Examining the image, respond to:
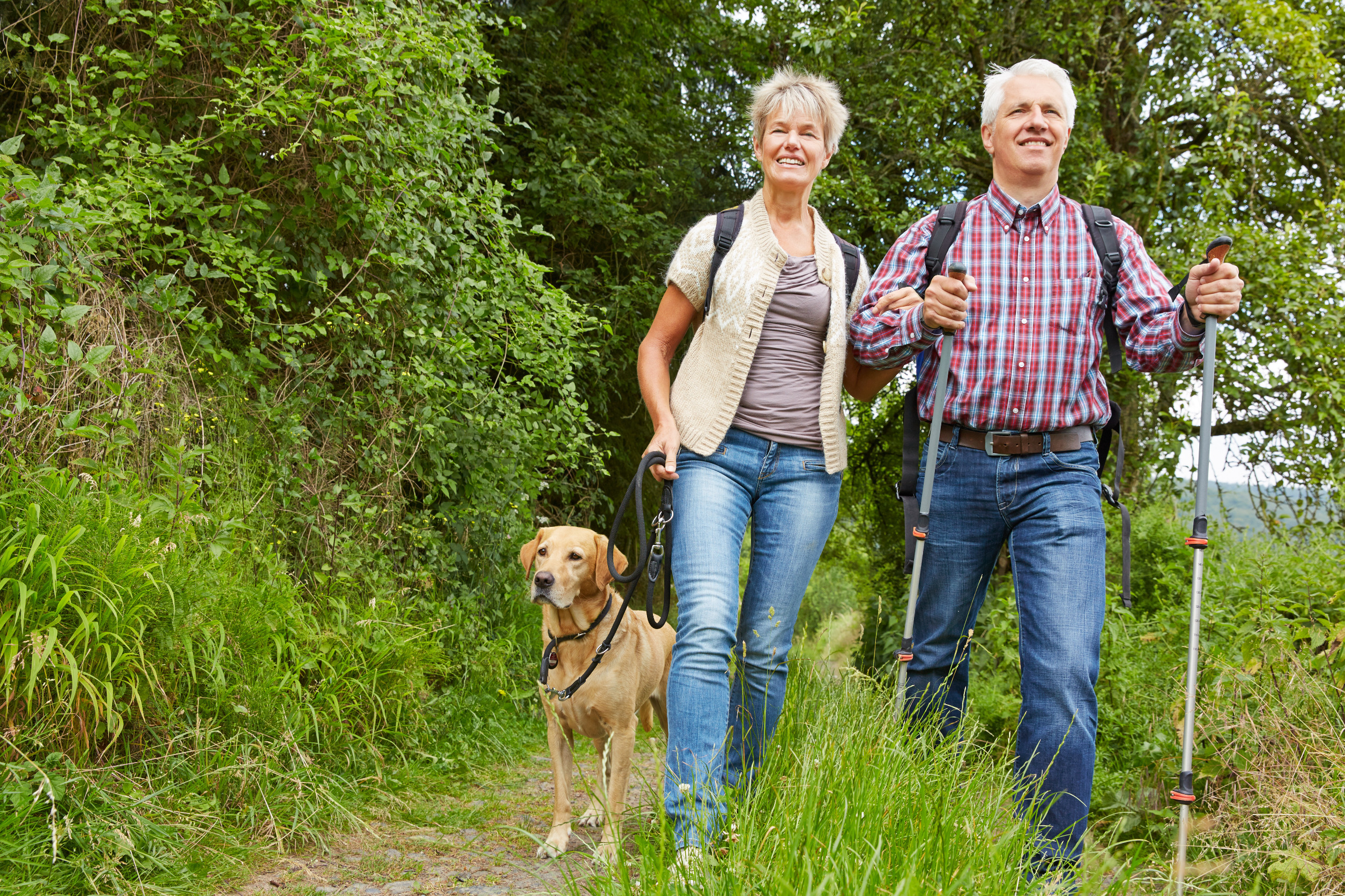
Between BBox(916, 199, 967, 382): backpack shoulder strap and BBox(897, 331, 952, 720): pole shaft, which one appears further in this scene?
BBox(916, 199, 967, 382): backpack shoulder strap

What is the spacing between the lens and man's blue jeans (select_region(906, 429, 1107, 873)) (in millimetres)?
2914

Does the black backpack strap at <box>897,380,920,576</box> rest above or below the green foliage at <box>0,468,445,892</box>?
above

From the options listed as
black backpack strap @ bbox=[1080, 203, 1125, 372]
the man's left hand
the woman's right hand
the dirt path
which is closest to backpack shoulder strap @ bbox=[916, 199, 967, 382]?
black backpack strap @ bbox=[1080, 203, 1125, 372]

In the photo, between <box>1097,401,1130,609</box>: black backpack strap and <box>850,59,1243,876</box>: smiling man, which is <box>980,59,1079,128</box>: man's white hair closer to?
<box>850,59,1243,876</box>: smiling man

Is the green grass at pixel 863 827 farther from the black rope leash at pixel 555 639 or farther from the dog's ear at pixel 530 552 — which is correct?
the dog's ear at pixel 530 552

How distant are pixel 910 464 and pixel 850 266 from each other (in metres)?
0.69

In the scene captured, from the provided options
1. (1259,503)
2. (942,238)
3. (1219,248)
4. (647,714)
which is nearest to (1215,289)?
(1219,248)

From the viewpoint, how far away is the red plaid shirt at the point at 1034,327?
10.0 feet

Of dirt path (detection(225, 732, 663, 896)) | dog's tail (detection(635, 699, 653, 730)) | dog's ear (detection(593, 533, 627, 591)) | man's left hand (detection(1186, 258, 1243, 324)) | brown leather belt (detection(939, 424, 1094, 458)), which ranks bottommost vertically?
dirt path (detection(225, 732, 663, 896))

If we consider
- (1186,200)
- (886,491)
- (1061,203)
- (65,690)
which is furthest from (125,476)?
(1186,200)

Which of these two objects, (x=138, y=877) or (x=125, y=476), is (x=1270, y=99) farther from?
(x=138, y=877)

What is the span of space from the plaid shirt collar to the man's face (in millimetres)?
76

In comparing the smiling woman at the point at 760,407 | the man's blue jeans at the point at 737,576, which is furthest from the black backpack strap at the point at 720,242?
the man's blue jeans at the point at 737,576

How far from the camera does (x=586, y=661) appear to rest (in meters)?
→ 4.14
